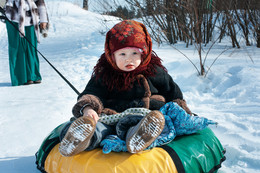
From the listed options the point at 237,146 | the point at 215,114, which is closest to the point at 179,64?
the point at 215,114

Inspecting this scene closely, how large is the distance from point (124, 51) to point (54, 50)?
604cm

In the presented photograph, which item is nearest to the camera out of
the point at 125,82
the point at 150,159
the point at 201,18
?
the point at 150,159

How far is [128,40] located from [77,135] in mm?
716

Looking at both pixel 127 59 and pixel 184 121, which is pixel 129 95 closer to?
pixel 127 59

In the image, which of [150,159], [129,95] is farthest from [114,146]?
[129,95]

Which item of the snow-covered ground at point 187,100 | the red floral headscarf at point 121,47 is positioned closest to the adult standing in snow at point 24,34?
the snow-covered ground at point 187,100

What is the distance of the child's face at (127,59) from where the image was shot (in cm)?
178

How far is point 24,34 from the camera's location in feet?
13.4

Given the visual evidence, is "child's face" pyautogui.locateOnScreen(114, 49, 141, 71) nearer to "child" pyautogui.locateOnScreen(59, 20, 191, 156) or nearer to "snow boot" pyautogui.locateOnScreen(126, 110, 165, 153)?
"child" pyautogui.locateOnScreen(59, 20, 191, 156)

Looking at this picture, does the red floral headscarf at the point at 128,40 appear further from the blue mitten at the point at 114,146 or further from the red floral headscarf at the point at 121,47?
the blue mitten at the point at 114,146

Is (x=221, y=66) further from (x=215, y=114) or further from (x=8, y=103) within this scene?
(x=8, y=103)

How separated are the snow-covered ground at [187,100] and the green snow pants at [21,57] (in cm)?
22

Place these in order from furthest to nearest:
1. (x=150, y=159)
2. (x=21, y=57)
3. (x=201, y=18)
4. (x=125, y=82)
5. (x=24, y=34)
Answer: (x=201, y=18)
(x=21, y=57)
(x=24, y=34)
(x=125, y=82)
(x=150, y=159)

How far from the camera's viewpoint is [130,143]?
4.47 feet
